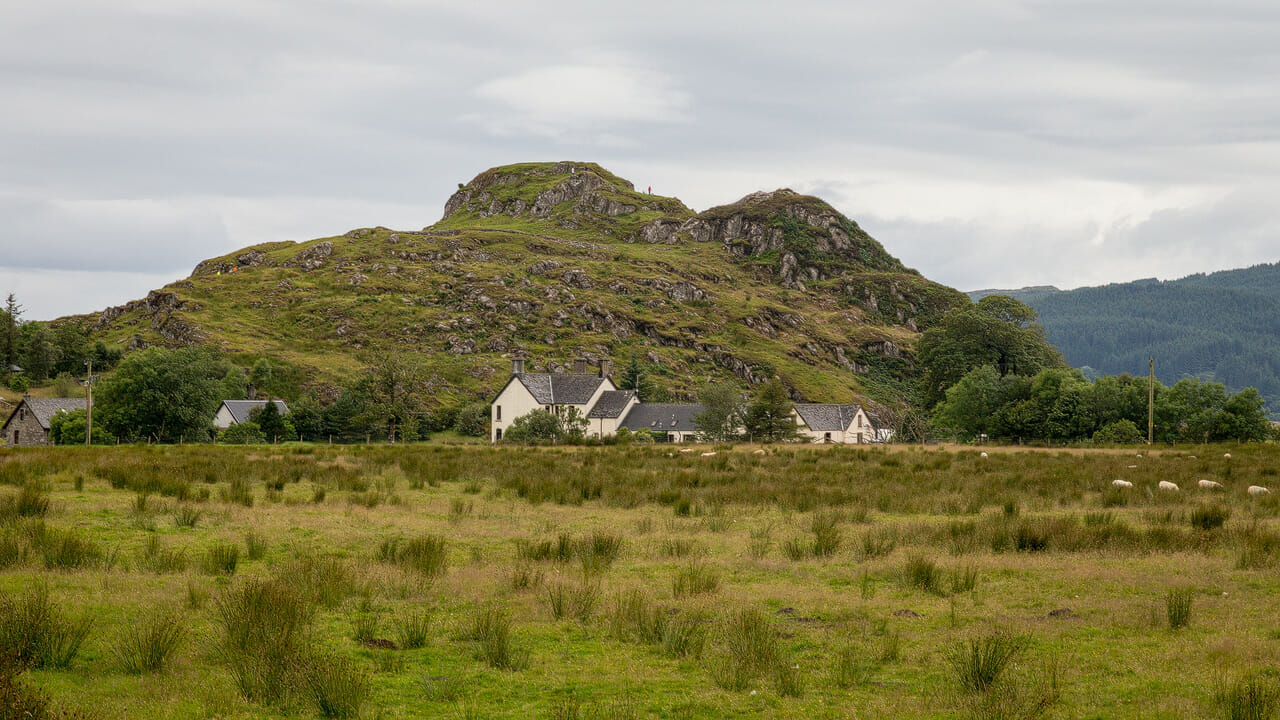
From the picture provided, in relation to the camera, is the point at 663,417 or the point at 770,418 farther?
the point at 663,417

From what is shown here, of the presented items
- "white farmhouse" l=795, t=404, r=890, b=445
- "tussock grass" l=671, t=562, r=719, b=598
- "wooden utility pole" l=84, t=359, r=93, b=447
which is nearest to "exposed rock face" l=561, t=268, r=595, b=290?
"white farmhouse" l=795, t=404, r=890, b=445

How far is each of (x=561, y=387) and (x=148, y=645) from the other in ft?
336

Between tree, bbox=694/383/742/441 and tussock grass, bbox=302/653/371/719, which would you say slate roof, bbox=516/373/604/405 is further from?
tussock grass, bbox=302/653/371/719

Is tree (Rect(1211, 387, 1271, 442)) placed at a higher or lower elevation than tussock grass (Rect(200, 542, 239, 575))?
higher

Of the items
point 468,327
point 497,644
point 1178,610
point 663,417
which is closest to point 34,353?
point 468,327

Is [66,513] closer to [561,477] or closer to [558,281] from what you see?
[561,477]

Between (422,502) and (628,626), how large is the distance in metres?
13.8

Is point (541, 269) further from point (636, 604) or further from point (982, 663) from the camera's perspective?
point (982, 663)

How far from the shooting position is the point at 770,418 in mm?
85688

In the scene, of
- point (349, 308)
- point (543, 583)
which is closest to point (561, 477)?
point (543, 583)

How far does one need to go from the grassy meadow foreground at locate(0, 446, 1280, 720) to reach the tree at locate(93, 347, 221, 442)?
52133 millimetres

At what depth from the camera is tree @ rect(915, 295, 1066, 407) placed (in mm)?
105625

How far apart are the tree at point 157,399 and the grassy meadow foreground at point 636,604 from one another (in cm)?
5213

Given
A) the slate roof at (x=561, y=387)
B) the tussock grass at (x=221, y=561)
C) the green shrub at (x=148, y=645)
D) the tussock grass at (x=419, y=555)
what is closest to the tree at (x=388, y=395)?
the slate roof at (x=561, y=387)
